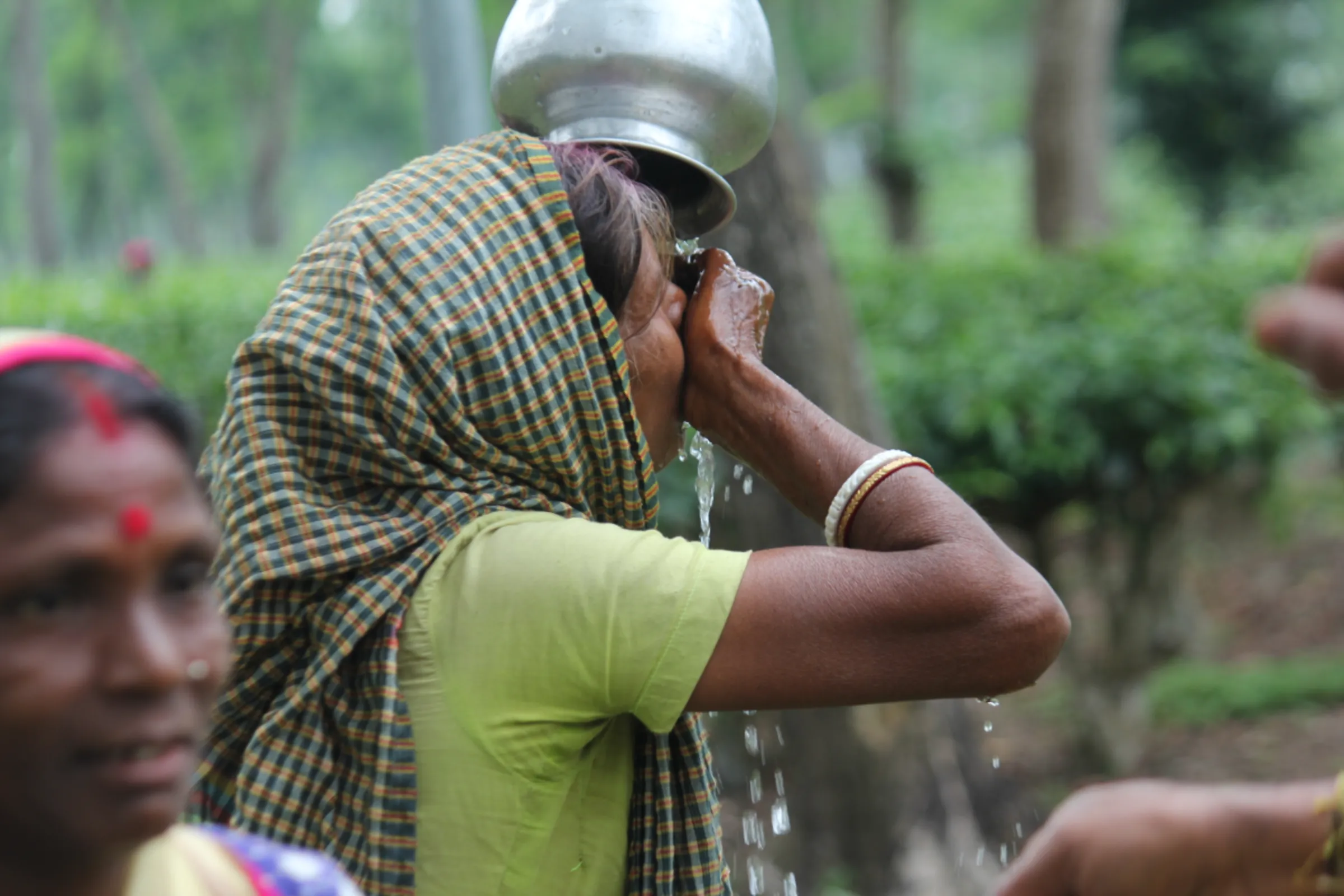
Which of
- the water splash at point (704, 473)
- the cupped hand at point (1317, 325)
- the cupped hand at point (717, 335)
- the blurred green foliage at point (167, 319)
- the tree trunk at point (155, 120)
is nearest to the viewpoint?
the cupped hand at point (1317, 325)

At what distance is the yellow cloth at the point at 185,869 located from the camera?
1.10 m

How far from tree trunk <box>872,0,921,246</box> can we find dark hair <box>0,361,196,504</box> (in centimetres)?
1318

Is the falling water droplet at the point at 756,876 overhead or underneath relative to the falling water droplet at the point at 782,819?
underneath

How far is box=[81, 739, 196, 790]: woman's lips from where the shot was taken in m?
1.04

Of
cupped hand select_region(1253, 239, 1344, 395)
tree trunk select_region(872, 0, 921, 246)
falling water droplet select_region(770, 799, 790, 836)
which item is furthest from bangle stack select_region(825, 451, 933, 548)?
tree trunk select_region(872, 0, 921, 246)

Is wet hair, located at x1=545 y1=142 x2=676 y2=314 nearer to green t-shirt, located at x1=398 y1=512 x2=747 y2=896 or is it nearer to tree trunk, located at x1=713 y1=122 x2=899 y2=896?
green t-shirt, located at x1=398 y1=512 x2=747 y2=896

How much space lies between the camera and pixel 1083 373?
6102 millimetres

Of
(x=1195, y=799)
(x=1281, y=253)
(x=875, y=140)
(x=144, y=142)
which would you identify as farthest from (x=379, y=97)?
(x=1195, y=799)

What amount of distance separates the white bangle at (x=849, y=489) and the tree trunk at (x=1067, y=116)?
878cm

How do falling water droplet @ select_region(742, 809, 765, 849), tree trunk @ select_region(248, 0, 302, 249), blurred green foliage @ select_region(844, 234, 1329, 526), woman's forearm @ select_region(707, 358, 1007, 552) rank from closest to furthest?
woman's forearm @ select_region(707, 358, 1007, 552) < falling water droplet @ select_region(742, 809, 765, 849) < blurred green foliage @ select_region(844, 234, 1329, 526) < tree trunk @ select_region(248, 0, 302, 249)

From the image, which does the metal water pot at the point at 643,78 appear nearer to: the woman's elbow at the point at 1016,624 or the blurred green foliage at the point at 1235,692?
the woman's elbow at the point at 1016,624

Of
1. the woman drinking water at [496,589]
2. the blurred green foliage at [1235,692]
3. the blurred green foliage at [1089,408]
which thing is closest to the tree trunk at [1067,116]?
the blurred green foliage at [1235,692]

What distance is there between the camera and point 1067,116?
1077 cm

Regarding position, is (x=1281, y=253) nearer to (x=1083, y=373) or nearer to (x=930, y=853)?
(x=1083, y=373)
